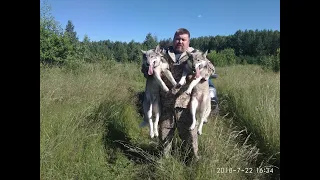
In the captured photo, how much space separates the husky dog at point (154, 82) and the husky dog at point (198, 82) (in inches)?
9.2

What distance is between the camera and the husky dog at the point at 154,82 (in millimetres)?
2773

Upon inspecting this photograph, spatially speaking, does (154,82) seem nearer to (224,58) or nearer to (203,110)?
(203,110)

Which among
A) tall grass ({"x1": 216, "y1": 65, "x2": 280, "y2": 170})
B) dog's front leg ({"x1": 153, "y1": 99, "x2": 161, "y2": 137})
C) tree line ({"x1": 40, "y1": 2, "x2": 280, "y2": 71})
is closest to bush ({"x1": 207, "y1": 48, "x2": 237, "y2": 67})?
tree line ({"x1": 40, "y1": 2, "x2": 280, "y2": 71})

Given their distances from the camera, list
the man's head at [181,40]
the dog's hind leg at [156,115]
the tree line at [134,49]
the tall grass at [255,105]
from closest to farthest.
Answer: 1. the man's head at [181,40]
2. the dog's hind leg at [156,115]
3. the tall grass at [255,105]
4. the tree line at [134,49]

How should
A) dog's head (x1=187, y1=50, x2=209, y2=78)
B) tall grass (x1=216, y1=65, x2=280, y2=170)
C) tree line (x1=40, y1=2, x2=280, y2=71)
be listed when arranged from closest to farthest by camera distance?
dog's head (x1=187, y1=50, x2=209, y2=78)
tall grass (x1=216, y1=65, x2=280, y2=170)
tree line (x1=40, y1=2, x2=280, y2=71)

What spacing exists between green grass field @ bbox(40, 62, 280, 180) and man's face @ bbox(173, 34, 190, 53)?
132cm

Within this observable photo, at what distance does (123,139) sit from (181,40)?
2.30m

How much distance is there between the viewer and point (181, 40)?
288 cm

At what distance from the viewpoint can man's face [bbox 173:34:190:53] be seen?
9.43ft

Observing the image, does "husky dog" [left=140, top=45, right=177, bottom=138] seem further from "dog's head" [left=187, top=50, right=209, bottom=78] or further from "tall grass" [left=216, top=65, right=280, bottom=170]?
"tall grass" [left=216, top=65, right=280, bottom=170]

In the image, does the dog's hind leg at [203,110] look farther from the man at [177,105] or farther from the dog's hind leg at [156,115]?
the dog's hind leg at [156,115]
